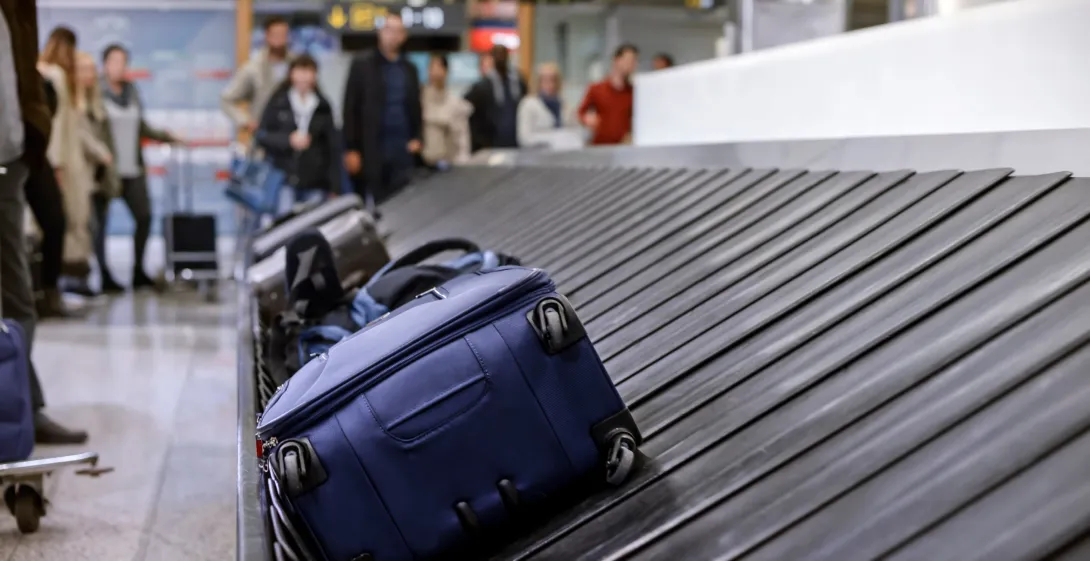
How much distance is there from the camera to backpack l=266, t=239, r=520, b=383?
2744mm

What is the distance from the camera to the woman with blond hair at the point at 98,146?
841 centimetres

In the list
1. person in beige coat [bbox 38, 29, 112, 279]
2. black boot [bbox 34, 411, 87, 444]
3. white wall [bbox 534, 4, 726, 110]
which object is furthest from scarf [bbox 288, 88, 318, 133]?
white wall [bbox 534, 4, 726, 110]

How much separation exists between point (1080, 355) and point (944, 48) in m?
1.80

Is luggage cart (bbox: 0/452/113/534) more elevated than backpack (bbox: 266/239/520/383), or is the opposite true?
backpack (bbox: 266/239/520/383)

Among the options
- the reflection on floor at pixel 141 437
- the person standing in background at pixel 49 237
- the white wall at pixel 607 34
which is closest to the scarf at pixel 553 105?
the reflection on floor at pixel 141 437

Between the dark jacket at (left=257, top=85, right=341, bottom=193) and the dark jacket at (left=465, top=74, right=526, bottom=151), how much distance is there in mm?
1575

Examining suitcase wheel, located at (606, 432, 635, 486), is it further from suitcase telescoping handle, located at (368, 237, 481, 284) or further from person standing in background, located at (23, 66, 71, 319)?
person standing in background, located at (23, 66, 71, 319)

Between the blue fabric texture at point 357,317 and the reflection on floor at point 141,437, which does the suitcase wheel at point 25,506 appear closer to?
the reflection on floor at point 141,437

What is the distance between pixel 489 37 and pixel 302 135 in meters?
5.98

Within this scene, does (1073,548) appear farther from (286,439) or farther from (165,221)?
(165,221)

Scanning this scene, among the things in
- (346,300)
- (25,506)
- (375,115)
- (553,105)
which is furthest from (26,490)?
(553,105)

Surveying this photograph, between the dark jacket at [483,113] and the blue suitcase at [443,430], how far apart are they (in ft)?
25.0

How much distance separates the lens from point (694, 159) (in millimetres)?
4137

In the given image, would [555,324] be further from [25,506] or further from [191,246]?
[191,246]
